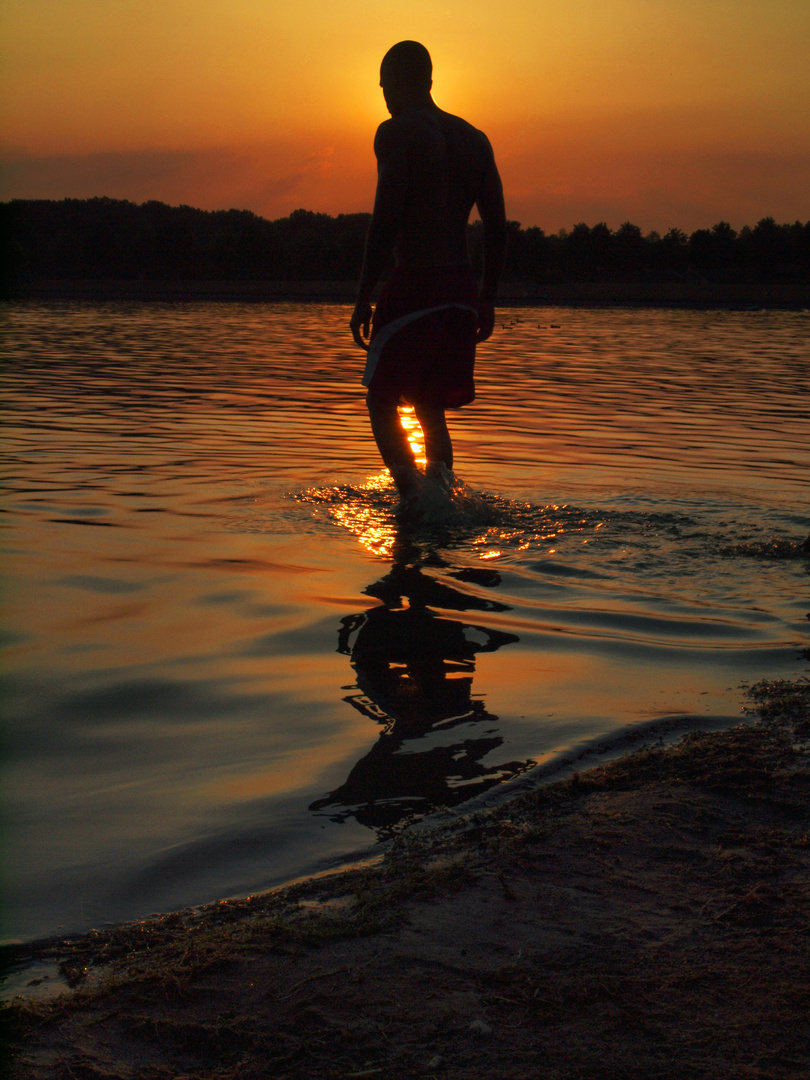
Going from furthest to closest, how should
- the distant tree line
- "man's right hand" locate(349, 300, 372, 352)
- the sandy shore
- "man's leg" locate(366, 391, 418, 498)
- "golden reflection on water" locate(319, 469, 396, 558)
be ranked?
the distant tree line < "man's right hand" locate(349, 300, 372, 352) < "man's leg" locate(366, 391, 418, 498) < "golden reflection on water" locate(319, 469, 396, 558) < the sandy shore

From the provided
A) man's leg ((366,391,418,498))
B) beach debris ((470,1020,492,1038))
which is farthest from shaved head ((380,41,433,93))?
beach debris ((470,1020,492,1038))

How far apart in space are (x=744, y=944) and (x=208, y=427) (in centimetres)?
758

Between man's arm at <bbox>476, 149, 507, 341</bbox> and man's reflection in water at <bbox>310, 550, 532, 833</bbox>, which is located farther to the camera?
man's arm at <bbox>476, 149, 507, 341</bbox>

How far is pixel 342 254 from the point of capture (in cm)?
11394

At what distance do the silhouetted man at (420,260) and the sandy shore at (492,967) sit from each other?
342 cm

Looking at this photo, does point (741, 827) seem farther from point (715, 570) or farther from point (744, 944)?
point (715, 570)

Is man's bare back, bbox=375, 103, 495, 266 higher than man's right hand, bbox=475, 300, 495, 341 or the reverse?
higher

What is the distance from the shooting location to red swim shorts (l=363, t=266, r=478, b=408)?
5285mm

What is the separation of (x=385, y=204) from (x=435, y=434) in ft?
4.04

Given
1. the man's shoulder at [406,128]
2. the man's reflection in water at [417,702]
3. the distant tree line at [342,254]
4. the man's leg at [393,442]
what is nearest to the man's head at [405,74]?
the man's shoulder at [406,128]

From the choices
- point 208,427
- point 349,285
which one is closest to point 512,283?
point 349,285

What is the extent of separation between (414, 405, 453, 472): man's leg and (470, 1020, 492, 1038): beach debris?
416 cm

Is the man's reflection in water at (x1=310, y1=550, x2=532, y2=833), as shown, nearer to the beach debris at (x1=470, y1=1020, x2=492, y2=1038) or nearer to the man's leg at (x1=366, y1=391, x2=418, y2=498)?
the beach debris at (x1=470, y1=1020, x2=492, y2=1038)

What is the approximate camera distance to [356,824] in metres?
2.12
